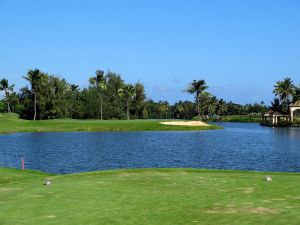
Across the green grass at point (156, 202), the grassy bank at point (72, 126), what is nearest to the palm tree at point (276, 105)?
the grassy bank at point (72, 126)

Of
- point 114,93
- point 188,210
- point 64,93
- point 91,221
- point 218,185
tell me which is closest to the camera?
point 91,221

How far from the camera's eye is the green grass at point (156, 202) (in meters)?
11.4

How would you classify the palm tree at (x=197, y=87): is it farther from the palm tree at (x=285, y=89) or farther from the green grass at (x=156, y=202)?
the green grass at (x=156, y=202)

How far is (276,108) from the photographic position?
549ft

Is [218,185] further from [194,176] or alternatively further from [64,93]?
[64,93]

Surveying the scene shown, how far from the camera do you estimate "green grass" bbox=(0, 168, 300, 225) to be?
1135cm

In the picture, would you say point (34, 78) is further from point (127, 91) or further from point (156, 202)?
point (156, 202)

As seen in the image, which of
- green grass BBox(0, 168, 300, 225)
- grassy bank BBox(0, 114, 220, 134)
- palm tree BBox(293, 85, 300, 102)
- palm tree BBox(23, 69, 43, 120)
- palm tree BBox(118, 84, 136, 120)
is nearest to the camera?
green grass BBox(0, 168, 300, 225)

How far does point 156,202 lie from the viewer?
13.6 meters

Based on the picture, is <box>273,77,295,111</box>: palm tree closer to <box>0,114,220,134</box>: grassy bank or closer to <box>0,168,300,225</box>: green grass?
<box>0,114,220,134</box>: grassy bank

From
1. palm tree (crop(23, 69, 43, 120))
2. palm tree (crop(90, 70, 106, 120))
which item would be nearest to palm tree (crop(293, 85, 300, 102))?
palm tree (crop(90, 70, 106, 120))

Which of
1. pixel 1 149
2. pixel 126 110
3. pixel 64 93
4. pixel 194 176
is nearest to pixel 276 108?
pixel 126 110

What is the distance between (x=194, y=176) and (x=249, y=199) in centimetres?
636

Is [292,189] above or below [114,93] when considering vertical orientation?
below
